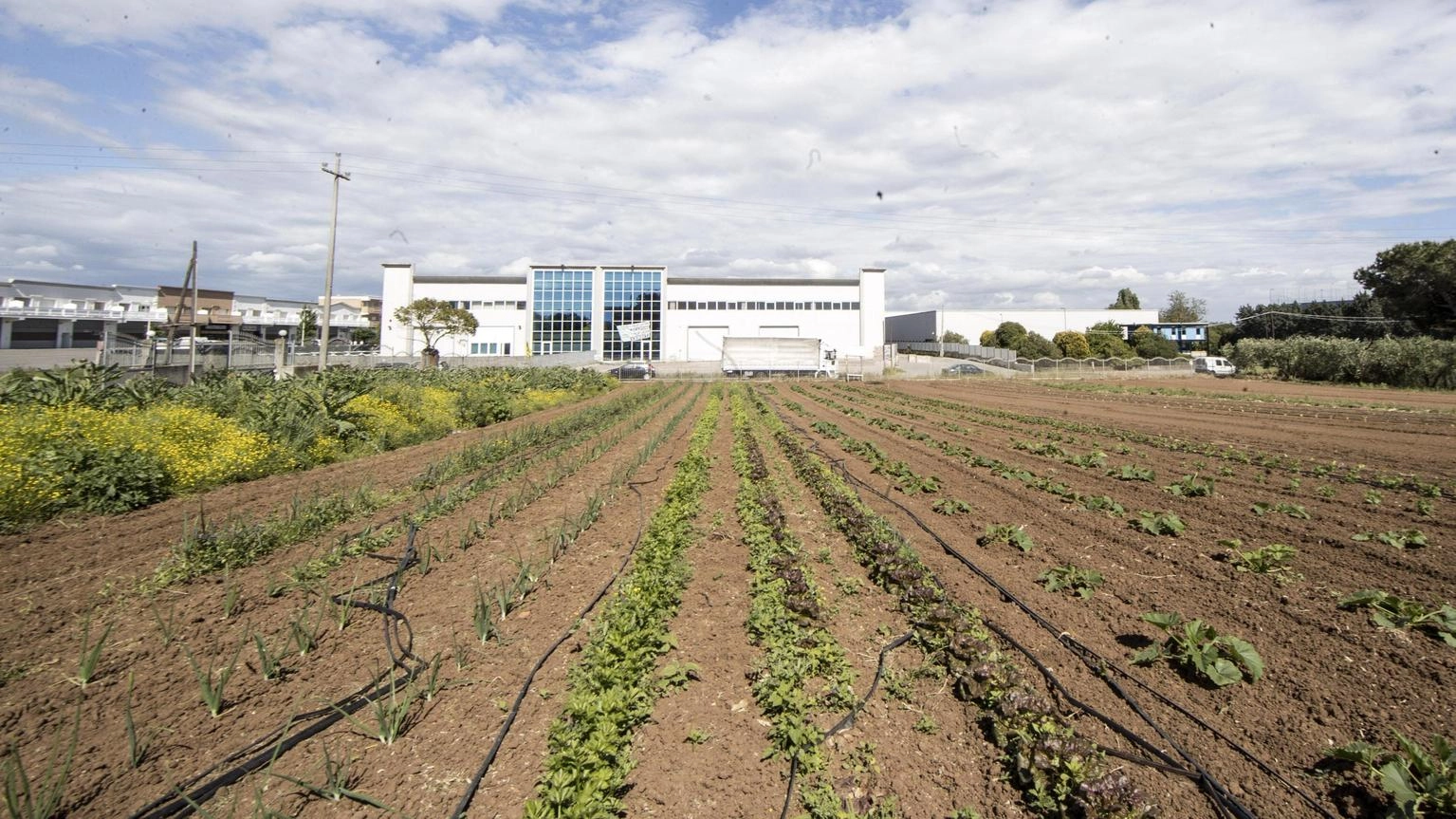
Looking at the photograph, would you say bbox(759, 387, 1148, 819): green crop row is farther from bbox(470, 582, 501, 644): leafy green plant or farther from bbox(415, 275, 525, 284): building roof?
bbox(415, 275, 525, 284): building roof

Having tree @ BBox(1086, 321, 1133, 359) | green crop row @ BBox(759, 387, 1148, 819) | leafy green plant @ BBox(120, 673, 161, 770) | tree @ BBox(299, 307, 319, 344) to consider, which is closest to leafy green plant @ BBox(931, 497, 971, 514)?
green crop row @ BBox(759, 387, 1148, 819)

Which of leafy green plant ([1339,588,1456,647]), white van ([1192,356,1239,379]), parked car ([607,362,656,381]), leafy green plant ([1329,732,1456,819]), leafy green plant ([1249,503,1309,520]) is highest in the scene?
white van ([1192,356,1239,379])

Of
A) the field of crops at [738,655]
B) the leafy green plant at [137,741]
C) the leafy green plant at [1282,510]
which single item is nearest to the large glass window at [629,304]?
the field of crops at [738,655]

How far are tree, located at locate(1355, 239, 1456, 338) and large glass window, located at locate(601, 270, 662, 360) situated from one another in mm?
63625

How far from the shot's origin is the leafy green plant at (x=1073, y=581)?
6520mm

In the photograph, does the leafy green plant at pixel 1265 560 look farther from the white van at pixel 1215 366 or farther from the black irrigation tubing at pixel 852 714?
the white van at pixel 1215 366

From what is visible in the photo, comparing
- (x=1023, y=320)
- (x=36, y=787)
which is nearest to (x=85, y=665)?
(x=36, y=787)

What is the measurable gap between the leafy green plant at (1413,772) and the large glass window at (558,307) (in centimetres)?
6584

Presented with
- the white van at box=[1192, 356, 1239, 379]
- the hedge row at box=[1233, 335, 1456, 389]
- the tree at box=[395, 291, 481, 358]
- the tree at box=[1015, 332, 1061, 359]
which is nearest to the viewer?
the hedge row at box=[1233, 335, 1456, 389]

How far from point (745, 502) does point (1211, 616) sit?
5.81 metres

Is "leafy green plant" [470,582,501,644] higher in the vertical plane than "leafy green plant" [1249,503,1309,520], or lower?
lower

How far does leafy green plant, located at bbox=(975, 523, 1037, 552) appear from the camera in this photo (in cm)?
785

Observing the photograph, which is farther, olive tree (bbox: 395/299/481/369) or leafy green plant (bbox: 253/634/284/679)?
olive tree (bbox: 395/299/481/369)

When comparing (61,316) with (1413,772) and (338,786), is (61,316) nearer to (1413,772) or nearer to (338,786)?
(338,786)
